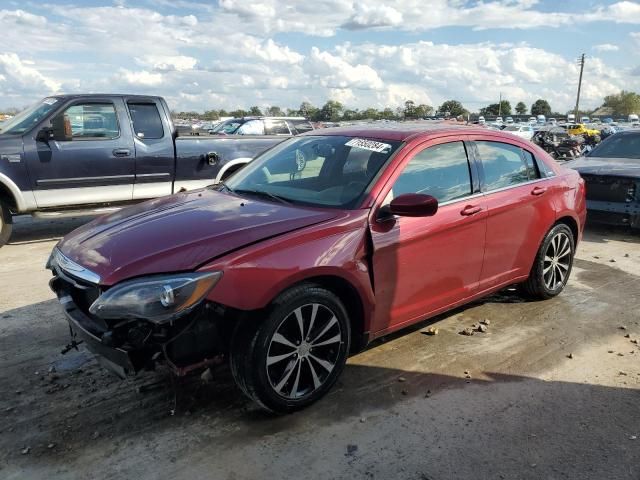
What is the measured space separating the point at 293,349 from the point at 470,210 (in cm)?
181

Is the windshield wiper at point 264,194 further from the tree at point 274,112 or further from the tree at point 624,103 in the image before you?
the tree at point 624,103

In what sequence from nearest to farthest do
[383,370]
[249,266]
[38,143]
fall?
[249,266] < [383,370] < [38,143]

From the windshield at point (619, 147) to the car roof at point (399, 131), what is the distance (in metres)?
5.73

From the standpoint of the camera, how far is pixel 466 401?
11.5ft

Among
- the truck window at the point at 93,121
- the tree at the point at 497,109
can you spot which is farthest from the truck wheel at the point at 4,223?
the tree at the point at 497,109

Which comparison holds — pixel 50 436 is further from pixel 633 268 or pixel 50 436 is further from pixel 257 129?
pixel 257 129

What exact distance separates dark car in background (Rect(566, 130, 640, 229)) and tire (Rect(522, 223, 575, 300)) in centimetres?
305

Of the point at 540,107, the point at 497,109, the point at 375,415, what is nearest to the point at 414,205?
the point at 375,415

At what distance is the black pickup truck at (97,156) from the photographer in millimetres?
7215

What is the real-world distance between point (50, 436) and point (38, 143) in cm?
529

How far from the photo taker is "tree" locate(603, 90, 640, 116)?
108500mm

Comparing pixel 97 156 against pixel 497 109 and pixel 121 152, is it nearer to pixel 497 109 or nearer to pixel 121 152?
pixel 121 152

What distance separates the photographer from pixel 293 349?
3207 mm

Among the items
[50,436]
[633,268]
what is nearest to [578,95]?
[633,268]
